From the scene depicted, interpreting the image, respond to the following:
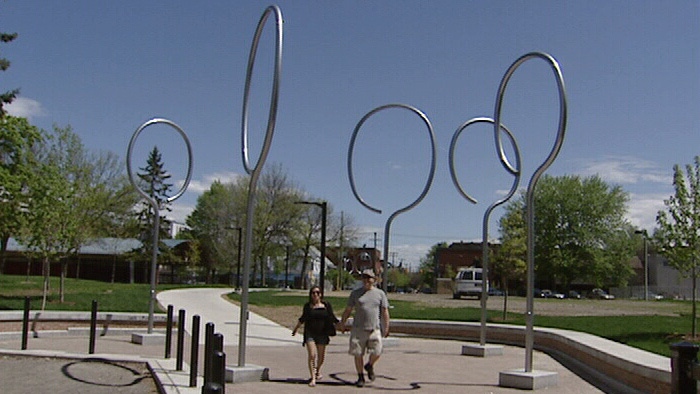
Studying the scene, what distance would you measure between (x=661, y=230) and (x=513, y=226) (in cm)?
718

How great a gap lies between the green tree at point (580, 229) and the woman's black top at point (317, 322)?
2547 inches

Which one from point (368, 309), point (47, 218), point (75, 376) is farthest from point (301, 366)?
point (47, 218)

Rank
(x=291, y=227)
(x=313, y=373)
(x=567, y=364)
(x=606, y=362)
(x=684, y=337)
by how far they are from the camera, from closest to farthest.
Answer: (x=313, y=373)
(x=606, y=362)
(x=567, y=364)
(x=684, y=337)
(x=291, y=227)

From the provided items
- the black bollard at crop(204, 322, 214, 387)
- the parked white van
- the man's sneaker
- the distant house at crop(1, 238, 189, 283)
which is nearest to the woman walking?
the man's sneaker

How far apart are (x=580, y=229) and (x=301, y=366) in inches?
2561

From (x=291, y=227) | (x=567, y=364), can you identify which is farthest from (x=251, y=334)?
(x=291, y=227)

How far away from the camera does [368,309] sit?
34.5 ft

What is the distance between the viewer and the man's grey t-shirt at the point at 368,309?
1051 centimetres

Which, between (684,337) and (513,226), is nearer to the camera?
(684,337)

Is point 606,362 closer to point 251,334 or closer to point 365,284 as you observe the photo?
point 365,284

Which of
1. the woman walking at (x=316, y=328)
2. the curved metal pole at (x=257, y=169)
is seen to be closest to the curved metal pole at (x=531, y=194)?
the woman walking at (x=316, y=328)

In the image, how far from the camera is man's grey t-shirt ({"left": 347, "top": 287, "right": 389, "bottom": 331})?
1051cm

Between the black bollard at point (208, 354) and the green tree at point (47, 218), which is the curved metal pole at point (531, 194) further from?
the green tree at point (47, 218)

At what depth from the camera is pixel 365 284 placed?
1076 cm
